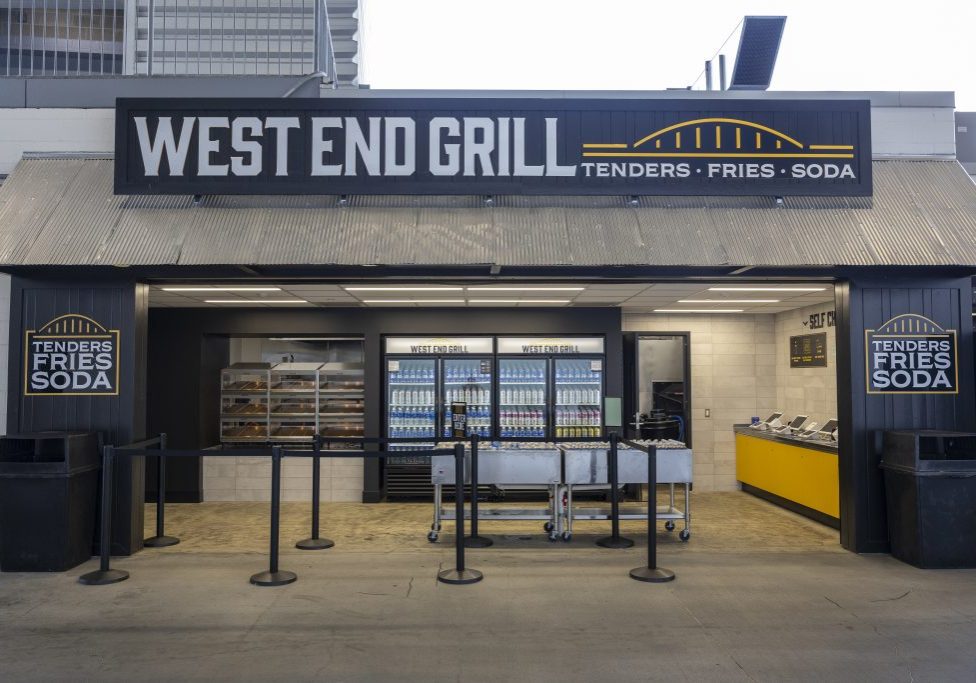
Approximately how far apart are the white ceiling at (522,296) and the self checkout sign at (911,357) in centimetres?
81

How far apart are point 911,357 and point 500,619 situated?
4605mm

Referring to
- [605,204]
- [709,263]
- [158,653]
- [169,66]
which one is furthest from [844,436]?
[169,66]

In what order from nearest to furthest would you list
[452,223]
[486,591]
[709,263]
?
1. [486,591]
2. [709,263]
3. [452,223]

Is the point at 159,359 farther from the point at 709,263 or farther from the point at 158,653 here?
the point at 709,263

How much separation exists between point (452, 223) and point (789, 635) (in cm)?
432

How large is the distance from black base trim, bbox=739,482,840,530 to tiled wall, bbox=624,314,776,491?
59 cm

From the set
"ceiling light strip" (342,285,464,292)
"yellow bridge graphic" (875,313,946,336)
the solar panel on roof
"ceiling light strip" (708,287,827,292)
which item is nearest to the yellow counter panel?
"yellow bridge graphic" (875,313,946,336)

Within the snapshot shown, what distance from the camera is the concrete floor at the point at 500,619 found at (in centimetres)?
394

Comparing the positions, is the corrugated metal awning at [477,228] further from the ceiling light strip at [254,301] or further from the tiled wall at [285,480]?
the tiled wall at [285,480]

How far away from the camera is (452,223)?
6.50 meters

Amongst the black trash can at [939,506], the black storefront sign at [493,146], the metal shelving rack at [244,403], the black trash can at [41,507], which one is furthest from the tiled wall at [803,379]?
the black trash can at [41,507]

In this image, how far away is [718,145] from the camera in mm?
6629

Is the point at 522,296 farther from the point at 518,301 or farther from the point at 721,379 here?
the point at 721,379

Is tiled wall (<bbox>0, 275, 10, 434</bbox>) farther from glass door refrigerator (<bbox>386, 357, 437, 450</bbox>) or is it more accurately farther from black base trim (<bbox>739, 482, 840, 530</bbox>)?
black base trim (<bbox>739, 482, 840, 530</bbox>)
